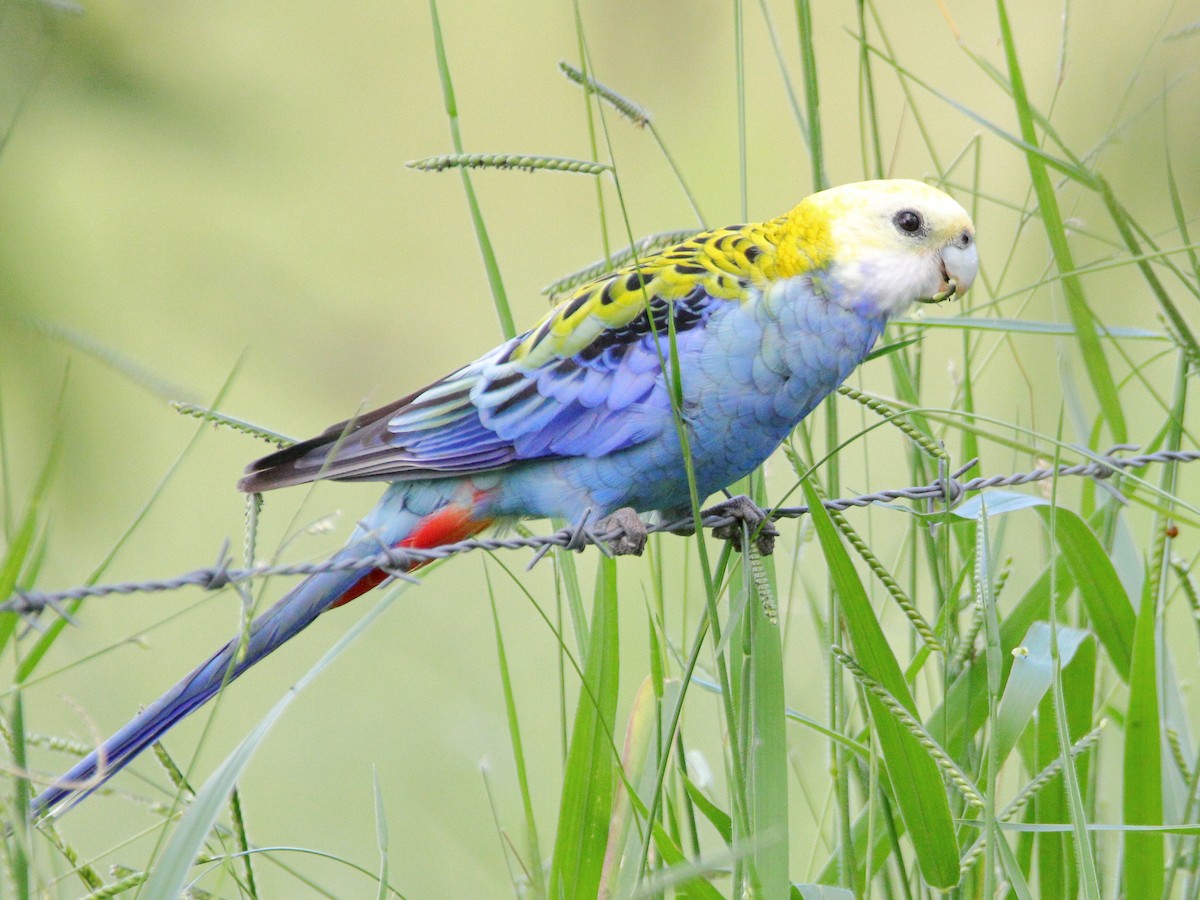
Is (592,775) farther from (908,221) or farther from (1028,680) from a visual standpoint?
(908,221)

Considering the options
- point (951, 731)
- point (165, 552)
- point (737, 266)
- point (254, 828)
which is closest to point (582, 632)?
point (951, 731)

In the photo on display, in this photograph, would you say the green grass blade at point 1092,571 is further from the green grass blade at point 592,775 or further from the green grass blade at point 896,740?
the green grass blade at point 592,775

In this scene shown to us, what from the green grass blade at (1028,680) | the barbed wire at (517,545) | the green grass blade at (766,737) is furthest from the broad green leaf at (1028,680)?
the green grass blade at (766,737)

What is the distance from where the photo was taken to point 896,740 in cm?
165

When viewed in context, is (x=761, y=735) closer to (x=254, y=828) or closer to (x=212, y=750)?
(x=254, y=828)

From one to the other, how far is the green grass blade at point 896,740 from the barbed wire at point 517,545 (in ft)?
0.55

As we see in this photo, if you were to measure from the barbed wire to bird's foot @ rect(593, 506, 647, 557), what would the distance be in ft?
0.04

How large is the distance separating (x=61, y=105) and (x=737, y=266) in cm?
138

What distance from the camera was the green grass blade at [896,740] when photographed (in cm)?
163

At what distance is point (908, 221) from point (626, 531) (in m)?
0.83

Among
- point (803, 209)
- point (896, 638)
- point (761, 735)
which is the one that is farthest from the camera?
point (896, 638)

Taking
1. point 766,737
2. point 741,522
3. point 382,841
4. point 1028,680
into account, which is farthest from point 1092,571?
point 382,841

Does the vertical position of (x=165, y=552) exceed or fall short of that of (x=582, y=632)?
it exceeds it

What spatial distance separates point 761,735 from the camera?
65.4 inches
